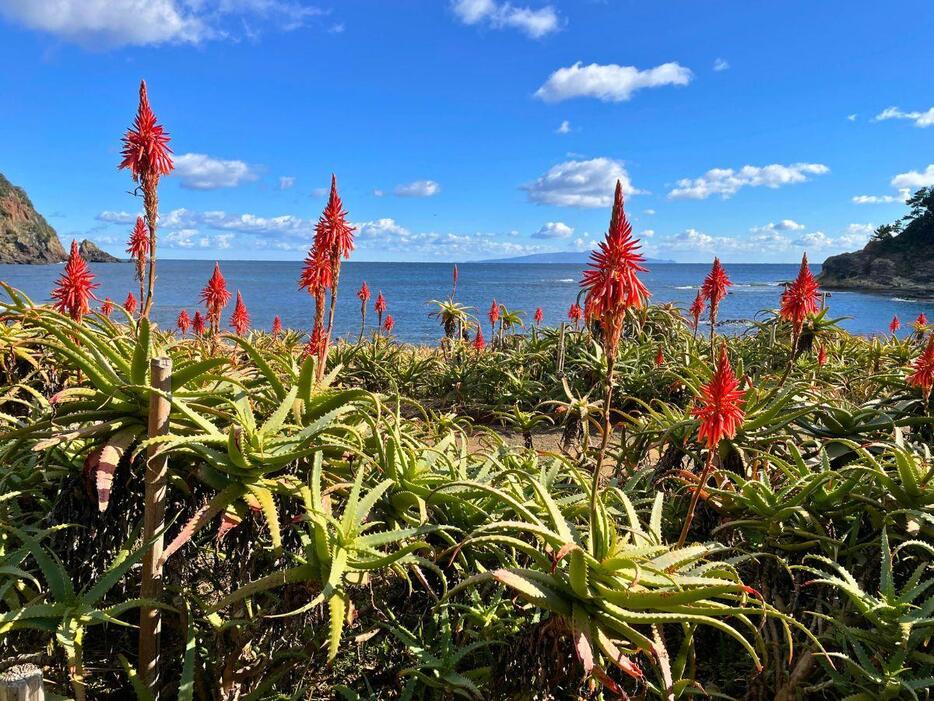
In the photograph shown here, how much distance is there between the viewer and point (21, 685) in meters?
1.27

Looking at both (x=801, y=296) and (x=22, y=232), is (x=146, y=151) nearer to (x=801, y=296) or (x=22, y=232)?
(x=801, y=296)

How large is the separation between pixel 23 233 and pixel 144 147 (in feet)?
361

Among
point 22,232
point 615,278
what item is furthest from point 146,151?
point 22,232

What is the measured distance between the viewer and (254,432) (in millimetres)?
1803

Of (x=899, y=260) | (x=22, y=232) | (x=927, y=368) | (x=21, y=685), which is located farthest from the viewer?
(x=22, y=232)

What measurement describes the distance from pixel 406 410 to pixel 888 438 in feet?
17.2

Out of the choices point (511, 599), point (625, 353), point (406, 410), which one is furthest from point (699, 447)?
point (406, 410)

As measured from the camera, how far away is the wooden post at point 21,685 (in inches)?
50.0

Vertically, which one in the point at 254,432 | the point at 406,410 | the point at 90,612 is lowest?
the point at 406,410

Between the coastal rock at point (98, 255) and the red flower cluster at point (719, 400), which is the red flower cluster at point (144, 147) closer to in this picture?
the red flower cluster at point (719, 400)

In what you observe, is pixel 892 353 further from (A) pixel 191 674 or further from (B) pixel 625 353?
(A) pixel 191 674

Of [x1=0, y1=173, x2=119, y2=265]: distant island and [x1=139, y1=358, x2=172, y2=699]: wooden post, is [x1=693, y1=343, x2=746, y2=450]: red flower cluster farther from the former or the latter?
[x1=0, y1=173, x2=119, y2=265]: distant island

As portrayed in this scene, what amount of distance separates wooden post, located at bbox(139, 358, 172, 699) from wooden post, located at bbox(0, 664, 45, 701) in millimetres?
454

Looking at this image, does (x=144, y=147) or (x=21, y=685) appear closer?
(x=21, y=685)
